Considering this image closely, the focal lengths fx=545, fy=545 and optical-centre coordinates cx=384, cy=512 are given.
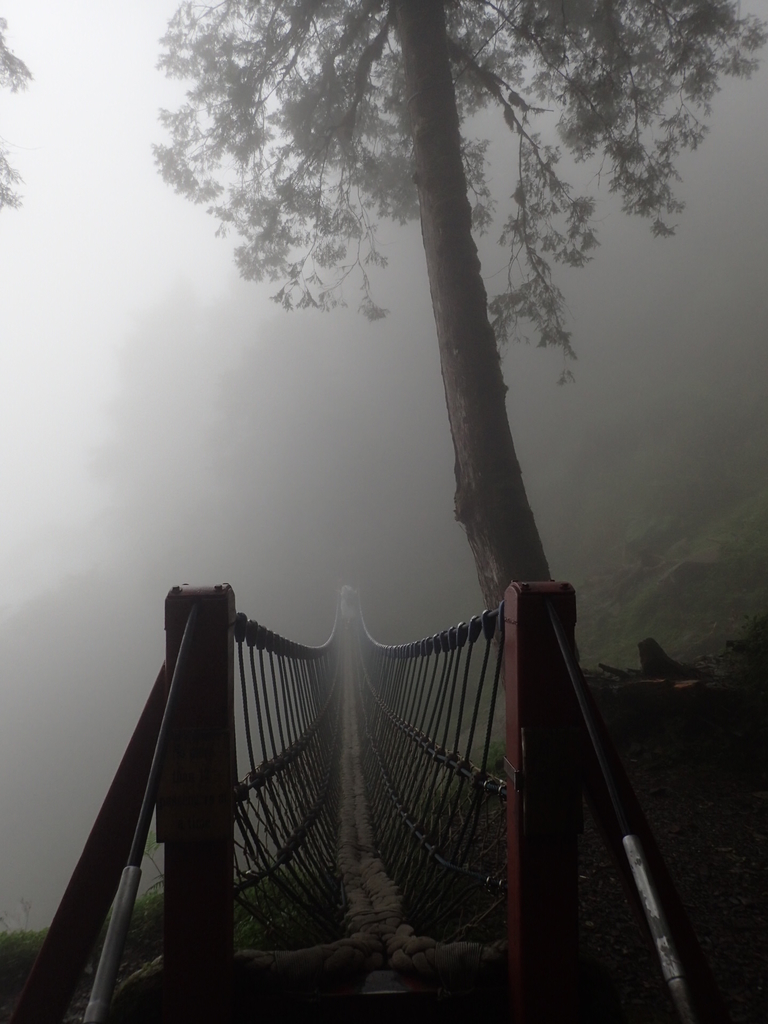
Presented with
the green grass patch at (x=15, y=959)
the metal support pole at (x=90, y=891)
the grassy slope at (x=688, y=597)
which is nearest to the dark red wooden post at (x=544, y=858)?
the metal support pole at (x=90, y=891)

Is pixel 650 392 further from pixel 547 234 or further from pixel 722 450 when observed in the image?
pixel 547 234

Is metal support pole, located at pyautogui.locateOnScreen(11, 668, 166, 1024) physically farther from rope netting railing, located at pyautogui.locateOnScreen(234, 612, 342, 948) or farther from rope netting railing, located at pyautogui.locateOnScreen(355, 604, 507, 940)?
rope netting railing, located at pyautogui.locateOnScreen(355, 604, 507, 940)

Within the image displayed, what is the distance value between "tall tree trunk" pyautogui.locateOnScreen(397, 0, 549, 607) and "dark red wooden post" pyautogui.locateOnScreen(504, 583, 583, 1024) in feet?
4.89

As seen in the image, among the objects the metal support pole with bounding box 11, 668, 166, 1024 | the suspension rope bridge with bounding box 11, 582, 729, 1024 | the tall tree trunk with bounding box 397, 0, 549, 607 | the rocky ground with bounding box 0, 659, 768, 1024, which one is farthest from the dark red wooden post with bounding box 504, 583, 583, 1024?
the tall tree trunk with bounding box 397, 0, 549, 607

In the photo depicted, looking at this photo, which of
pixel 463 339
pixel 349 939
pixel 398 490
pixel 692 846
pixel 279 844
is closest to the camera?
pixel 349 939

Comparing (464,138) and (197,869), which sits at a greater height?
(464,138)

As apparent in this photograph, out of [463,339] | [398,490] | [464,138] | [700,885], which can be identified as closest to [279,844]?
[700,885]

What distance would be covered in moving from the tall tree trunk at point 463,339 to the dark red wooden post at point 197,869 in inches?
65.2

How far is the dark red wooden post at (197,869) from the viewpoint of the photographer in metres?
0.71

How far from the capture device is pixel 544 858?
71cm

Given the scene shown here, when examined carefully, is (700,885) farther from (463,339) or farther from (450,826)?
(463,339)

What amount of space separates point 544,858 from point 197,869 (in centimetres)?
45

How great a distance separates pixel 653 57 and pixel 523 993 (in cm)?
560

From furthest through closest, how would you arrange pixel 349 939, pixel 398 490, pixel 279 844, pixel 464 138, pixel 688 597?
pixel 398 490 < pixel 688 597 < pixel 464 138 < pixel 279 844 < pixel 349 939
